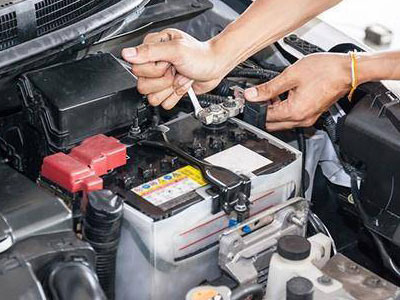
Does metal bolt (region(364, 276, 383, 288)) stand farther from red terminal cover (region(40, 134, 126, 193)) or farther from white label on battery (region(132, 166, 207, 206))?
red terminal cover (region(40, 134, 126, 193))

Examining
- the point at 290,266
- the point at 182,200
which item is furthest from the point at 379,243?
the point at 182,200

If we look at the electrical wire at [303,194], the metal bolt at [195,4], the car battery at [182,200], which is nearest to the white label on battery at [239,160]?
the car battery at [182,200]

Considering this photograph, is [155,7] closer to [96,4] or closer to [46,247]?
[96,4]

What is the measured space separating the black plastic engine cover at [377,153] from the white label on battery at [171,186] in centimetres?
27

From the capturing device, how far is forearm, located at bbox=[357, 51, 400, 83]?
4.33 feet

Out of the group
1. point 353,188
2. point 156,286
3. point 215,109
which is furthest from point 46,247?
point 353,188

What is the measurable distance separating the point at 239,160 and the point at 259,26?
1.05ft

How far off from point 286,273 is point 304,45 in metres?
0.65

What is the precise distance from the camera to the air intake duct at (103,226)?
1.03 metres

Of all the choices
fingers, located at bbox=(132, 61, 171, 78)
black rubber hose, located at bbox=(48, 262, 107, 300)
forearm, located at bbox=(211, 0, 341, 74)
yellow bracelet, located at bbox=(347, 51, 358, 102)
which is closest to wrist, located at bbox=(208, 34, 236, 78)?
forearm, located at bbox=(211, 0, 341, 74)

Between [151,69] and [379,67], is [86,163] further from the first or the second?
[379,67]

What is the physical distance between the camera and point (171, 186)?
1.17 metres

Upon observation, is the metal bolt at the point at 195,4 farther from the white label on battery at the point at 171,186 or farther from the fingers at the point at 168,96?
the white label on battery at the point at 171,186

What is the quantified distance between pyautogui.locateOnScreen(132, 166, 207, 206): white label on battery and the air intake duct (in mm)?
86
